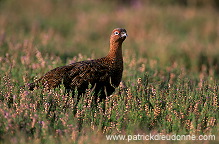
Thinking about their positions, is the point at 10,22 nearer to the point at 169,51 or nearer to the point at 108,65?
the point at 169,51

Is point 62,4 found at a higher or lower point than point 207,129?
higher

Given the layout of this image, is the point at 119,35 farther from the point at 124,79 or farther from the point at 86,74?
the point at 124,79

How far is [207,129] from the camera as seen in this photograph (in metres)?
4.11

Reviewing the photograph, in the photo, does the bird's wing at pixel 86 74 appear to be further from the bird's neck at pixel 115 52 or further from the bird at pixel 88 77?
the bird's neck at pixel 115 52

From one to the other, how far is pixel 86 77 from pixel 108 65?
1.36 feet

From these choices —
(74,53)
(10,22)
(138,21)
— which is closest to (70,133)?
(74,53)

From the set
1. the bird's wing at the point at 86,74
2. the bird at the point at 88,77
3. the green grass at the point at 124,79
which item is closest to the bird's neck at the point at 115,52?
the bird at the point at 88,77

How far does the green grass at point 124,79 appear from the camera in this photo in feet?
13.1

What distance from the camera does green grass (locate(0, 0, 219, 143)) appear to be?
399cm

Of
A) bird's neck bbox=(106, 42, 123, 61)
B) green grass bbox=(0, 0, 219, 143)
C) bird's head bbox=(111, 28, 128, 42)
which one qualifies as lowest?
green grass bbox=(0, 0, 219, 143)

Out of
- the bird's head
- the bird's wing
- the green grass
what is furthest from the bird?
the bird's head

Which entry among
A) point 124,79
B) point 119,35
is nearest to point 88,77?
point 119,35

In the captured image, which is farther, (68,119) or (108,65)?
(108,65)

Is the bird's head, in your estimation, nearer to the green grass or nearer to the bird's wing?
the bird's wing
